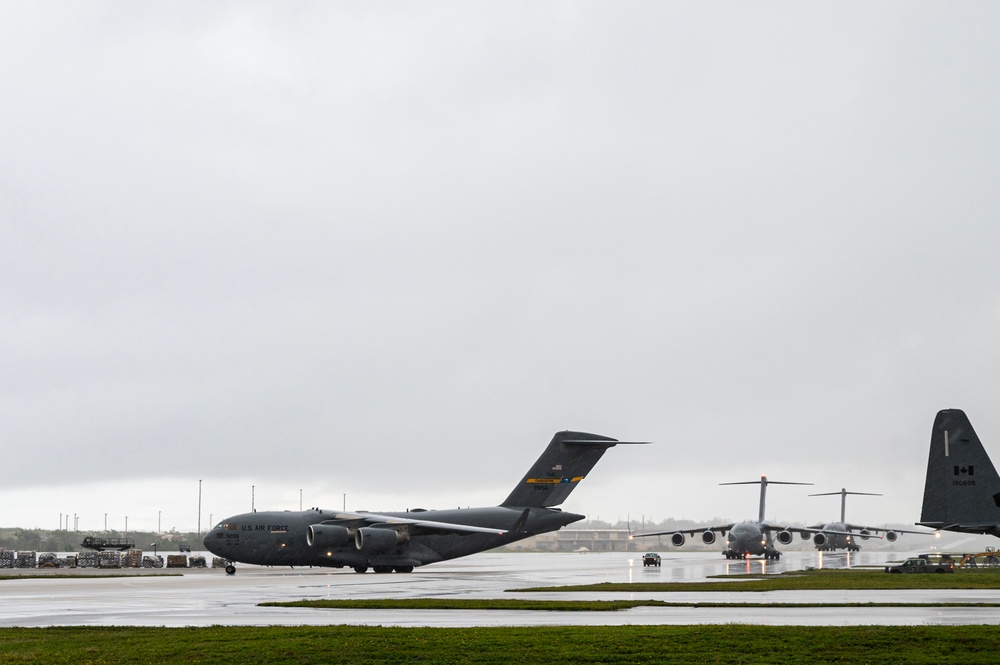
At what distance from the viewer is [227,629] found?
20.2m

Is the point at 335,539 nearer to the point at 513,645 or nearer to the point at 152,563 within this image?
the point at 152,563

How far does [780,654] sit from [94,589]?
95.6ft

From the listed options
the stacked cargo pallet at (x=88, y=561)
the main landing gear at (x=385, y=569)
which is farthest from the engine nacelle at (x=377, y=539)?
the stacked cargo pallet at (x=88, y=561)

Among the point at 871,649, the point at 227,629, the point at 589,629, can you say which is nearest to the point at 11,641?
the point at 227,629

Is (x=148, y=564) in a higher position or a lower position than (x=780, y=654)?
lower

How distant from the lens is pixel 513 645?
1722 cm

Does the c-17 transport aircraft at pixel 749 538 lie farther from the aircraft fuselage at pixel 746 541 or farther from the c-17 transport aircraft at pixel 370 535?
the c-17 transport aircraft at pixel 370 535

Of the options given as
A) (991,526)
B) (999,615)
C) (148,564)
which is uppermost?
(991,526)

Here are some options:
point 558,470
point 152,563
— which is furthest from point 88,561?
point 558,470

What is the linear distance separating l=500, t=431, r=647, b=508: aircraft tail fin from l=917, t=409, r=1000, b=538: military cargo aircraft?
33854mm

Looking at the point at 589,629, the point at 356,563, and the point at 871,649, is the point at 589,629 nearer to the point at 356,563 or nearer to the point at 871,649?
the point at 871,649

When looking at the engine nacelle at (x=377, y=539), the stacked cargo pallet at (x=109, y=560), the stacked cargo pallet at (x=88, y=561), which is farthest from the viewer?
the stacked cargo pallet at (x=88, y=561)

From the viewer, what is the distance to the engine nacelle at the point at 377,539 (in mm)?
52844

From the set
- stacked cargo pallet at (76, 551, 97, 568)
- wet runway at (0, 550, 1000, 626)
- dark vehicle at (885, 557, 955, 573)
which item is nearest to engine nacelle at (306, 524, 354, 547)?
wet runway at (0, 550, 1000, 626)
